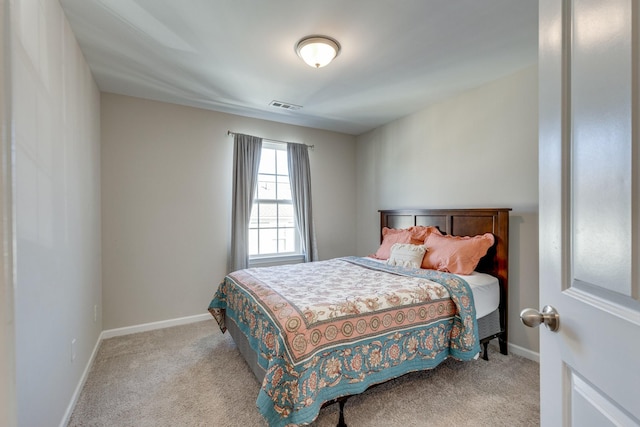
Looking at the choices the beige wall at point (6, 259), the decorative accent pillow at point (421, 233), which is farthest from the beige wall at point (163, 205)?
the beige wall at point (6, 259)

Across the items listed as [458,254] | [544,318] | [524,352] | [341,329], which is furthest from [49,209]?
[524,352]

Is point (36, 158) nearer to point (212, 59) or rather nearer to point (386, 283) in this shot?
point (212, 59)

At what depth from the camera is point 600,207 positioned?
600mm

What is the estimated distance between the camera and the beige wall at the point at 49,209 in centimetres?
119

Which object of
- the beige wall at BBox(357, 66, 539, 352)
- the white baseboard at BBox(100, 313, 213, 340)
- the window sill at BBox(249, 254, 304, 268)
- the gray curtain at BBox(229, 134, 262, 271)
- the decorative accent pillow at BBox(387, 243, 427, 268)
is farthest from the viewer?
the window sill at BBox(249, 254, 304, 268)

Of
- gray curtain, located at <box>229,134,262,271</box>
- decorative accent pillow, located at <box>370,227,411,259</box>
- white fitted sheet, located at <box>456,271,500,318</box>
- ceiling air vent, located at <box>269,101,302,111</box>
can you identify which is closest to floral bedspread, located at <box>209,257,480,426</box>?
white fitted sheet, located at <box>456,271,500,318</box>

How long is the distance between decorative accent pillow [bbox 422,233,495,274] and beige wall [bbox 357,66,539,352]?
0.29 metres

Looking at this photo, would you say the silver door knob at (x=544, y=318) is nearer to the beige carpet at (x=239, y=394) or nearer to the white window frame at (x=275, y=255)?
the beige carpet at (x=239, y=394)

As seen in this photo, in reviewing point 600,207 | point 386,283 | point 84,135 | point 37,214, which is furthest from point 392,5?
point 84,135

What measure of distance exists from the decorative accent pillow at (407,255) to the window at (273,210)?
1.60 m

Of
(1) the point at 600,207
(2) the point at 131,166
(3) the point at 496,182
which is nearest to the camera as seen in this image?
(1) the point at 600,207

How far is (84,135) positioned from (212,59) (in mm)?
1195

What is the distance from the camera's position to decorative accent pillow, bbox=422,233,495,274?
8.13ft

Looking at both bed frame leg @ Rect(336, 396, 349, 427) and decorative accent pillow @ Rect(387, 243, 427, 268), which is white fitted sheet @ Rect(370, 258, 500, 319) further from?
bed frame leg @ Rect(336, 396, 349, 427)
